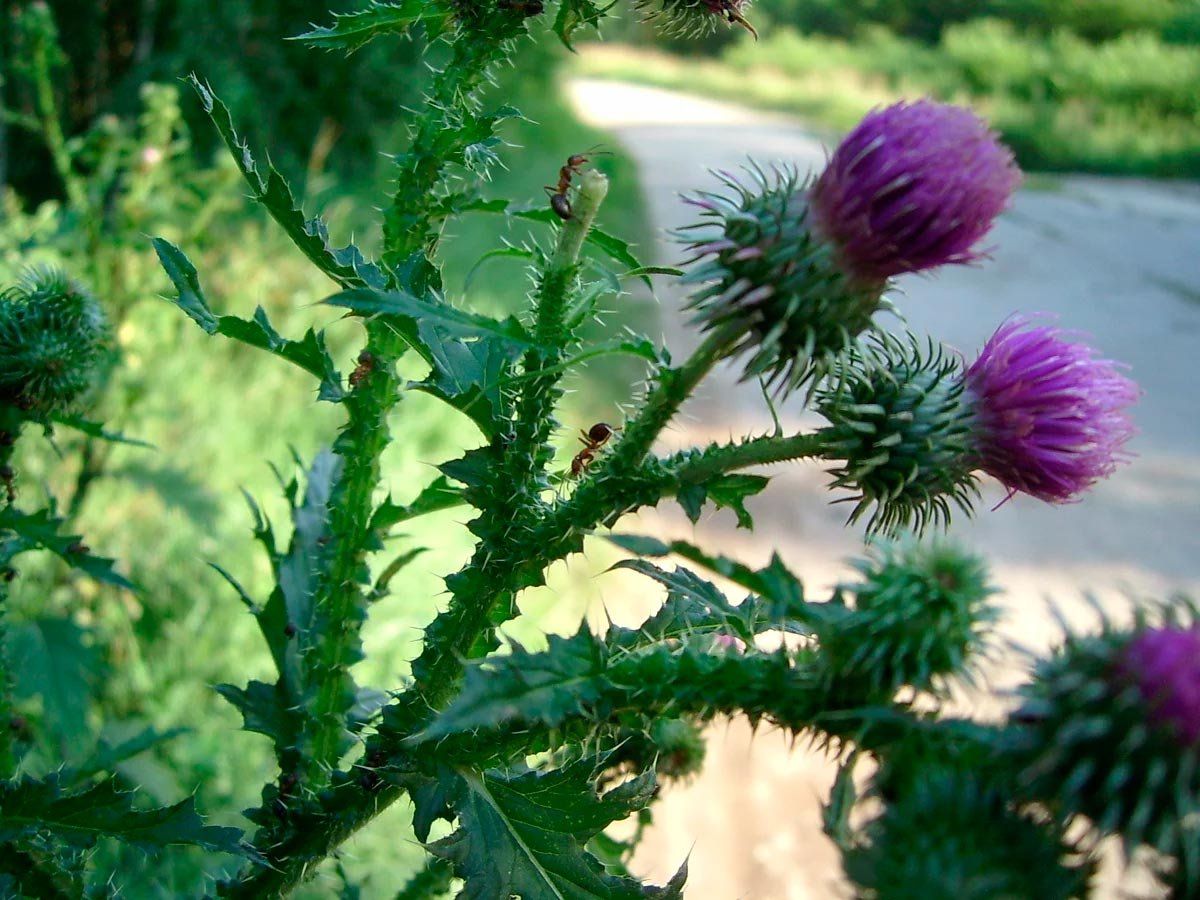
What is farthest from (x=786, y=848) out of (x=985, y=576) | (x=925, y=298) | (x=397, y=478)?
(x=925, y=298)

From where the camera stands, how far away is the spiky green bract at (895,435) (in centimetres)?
131

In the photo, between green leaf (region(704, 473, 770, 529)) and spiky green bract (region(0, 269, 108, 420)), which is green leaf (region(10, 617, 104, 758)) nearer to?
spiky green bract (region(0, 269, 108, 420))

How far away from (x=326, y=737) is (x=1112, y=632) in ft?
3.62

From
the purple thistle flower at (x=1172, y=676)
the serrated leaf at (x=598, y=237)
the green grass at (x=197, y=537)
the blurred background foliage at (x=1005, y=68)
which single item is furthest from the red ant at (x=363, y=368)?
the blurred background foliage at (x=1005, y=68)

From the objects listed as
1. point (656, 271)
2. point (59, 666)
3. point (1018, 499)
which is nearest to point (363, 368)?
point (656, 271)

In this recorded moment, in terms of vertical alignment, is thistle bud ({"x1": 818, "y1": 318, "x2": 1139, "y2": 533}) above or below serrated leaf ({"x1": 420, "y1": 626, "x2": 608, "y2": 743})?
above

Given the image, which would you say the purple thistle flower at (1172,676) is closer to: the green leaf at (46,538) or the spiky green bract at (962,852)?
the spiky green bract at (962,852)

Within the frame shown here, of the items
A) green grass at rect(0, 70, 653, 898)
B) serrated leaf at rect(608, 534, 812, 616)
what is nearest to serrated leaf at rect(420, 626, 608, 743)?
serrated leaf at rect(608, 534, 812, 616)

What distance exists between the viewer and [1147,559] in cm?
754

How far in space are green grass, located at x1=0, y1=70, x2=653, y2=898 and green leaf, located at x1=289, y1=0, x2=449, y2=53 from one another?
795 mm

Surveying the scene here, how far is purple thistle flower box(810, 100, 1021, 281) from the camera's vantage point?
1269 millimetres

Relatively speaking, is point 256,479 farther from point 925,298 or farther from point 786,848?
point 925,298

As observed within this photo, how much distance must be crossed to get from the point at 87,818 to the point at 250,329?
27.6 inches

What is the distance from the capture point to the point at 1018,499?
25.5ft
